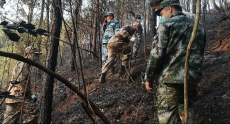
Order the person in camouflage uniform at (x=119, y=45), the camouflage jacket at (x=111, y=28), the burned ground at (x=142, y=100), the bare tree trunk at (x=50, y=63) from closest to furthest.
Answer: the burned ground at (x=142, y=100) < the bare tree trunk at (x=50, y=63) < the person in camouflage uniform at (x=119, y=45) < the camouflage jacket at (x=111, y=28)

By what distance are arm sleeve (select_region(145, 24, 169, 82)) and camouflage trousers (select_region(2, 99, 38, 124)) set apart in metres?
3.13

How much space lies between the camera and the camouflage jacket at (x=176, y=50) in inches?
71.6

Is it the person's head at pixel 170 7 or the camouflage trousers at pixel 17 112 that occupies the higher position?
the person's head at pixel 170 7

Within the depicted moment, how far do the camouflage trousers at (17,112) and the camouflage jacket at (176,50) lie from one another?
10.6 feet

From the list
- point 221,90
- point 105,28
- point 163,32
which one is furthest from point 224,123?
point 105,28

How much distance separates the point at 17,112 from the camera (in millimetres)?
3672

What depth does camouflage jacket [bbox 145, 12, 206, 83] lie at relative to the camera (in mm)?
1819

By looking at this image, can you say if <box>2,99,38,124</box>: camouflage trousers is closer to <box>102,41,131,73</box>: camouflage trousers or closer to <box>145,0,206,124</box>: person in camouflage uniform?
<box>102,41,131,73</box>: camouflage trousers

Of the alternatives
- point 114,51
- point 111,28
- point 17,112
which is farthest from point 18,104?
point 111,28

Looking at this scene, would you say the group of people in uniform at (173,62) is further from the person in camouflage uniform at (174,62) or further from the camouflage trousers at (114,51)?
the camouflage trousers at (114,51)

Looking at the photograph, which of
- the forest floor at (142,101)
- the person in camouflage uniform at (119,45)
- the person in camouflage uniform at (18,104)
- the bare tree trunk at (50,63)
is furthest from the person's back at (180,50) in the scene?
the person in camouflage uniform at (18,104)

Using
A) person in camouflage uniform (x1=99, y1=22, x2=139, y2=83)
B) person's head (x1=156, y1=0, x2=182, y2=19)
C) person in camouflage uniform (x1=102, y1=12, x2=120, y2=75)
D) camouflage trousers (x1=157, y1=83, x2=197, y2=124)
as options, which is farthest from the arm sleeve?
person in camouflage uniform (x1=102, y1=12, x2=120, y2=75)

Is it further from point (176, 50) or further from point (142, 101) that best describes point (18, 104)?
point (176, 50)

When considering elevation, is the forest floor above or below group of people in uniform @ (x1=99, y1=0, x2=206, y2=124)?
below
